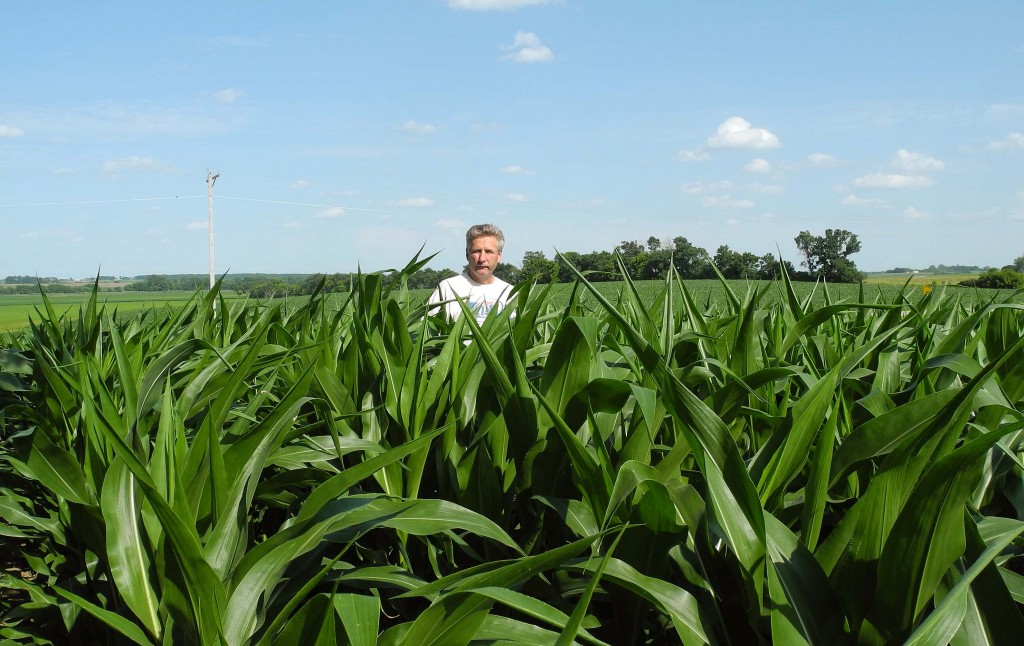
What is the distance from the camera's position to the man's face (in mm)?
4457

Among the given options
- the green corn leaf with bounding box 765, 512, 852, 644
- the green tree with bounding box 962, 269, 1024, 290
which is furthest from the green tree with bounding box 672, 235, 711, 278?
the green tree with bounding box 962, 269, 1024, 290

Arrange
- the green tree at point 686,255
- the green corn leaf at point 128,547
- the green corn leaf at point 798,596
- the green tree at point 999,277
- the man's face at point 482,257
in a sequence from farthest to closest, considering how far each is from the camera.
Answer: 1. the green tree at point 999,277
2. the man's face at point 482,257
3. the green tree at point 686,255
4. the green corn leaf at point 128,547
5. the green corn leaf at point 798,596

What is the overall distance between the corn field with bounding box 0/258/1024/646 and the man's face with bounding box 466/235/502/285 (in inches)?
104

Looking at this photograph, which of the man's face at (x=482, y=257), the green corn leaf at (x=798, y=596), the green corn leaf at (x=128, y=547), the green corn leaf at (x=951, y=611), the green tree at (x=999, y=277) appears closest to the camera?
the green corn leaf at (x=951, y=611)

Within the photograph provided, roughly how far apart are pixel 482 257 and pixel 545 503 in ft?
11.1

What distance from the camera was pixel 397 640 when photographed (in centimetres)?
87

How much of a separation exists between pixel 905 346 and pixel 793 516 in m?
1.17

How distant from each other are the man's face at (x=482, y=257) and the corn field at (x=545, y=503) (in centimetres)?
264

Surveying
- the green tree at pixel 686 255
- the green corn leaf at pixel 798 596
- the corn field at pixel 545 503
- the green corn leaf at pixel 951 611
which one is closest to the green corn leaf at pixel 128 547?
the corn field at pixel 545 503

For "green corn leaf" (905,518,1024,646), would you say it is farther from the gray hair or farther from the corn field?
the gray hair

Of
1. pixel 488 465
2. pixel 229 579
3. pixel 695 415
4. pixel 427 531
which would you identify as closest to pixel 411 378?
pixel 488 465

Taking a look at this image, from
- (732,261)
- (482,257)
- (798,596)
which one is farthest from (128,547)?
(482,257)

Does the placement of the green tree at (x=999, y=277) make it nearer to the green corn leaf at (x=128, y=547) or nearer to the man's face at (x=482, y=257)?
the man's face at (x=482, y=257)

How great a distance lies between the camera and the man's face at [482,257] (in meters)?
4.46
